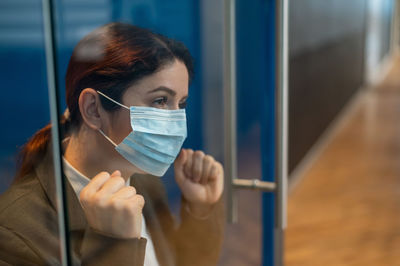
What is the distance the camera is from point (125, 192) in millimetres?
1062

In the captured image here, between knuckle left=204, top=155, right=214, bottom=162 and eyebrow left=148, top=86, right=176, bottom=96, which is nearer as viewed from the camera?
eyebrow left=148, top=86, right=176, bottom=96

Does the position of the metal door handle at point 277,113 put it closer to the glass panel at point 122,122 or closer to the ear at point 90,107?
the glass panel at point 122,122

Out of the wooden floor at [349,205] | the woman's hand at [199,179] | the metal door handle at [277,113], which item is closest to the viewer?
the woman's hand at [199,179]

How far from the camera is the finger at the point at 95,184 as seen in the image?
3.30 feet

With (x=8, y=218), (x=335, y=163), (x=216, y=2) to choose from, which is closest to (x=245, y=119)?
(x=216, y=2)

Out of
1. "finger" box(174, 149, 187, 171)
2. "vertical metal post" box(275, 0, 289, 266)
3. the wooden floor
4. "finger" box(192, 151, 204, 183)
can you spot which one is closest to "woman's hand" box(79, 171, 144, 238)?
"finger" box(174, 149, 187, 171)

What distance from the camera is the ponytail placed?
0.89 m

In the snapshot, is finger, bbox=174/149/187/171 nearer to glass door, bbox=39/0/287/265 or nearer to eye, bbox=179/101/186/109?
glass door, bbox=39/0/287/265

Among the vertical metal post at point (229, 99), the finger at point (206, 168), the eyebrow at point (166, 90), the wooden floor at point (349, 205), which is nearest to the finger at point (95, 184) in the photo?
the eyebrow at point (166, 90)

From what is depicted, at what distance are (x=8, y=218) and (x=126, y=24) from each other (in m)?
0.47

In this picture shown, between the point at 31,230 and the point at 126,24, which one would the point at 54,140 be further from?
the point at 126,24

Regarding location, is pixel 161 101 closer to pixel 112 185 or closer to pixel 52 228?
pixel 112 185

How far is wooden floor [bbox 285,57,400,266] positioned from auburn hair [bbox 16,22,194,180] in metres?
2.53

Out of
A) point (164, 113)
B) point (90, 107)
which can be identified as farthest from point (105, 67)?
point (164, 113)
